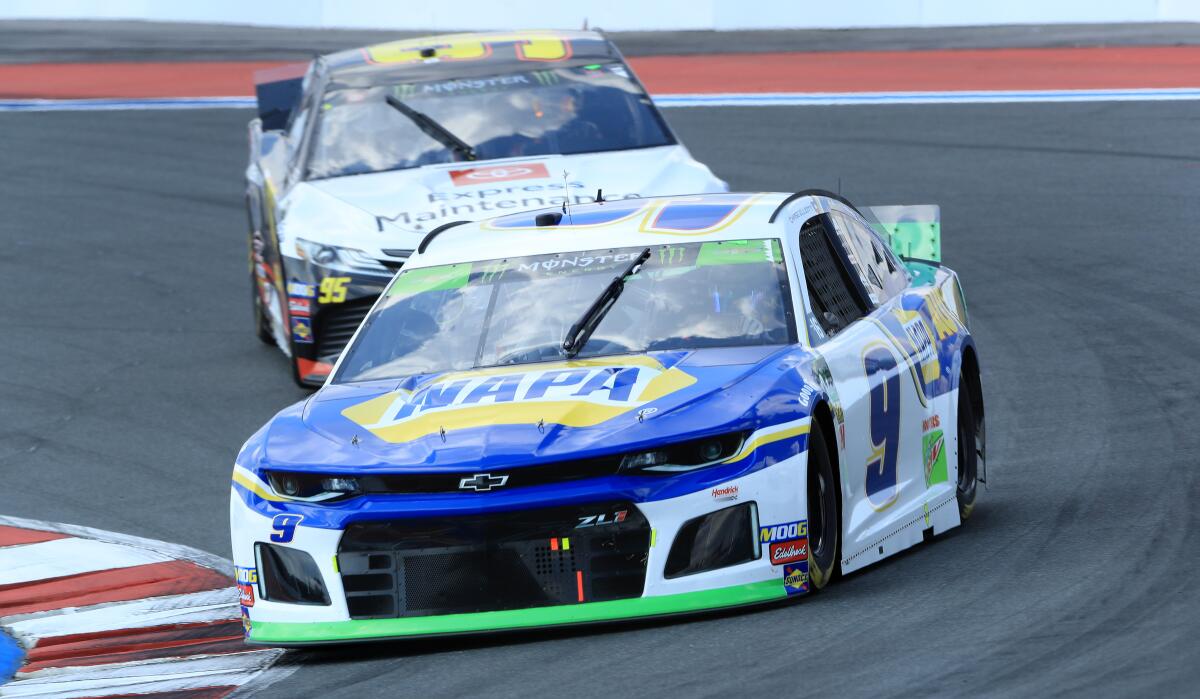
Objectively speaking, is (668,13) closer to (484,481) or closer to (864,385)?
(864,385)

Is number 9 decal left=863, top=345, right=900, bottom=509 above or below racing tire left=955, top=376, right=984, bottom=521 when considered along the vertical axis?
above

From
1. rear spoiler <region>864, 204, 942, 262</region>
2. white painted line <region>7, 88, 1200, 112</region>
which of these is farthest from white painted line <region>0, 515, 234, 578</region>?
white painted line <region>7, 88, 1200, 112</region>

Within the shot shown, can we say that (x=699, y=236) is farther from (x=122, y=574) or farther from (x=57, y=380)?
(x=57, y=380)

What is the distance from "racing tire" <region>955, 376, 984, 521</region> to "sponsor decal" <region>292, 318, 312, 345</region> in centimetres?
377

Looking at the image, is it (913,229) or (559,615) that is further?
(913,229)

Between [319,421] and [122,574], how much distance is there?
1.85m

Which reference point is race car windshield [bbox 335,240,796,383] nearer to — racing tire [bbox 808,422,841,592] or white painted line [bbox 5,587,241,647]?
A: racing tire [bbox 808,422,841,592]

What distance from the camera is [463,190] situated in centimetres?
1054

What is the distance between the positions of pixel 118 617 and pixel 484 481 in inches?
82.1

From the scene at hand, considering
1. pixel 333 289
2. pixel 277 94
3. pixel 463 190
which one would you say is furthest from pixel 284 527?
pixel 277 94

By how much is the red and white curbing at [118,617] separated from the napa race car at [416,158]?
2.26m

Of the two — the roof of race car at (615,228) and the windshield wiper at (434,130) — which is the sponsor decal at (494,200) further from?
the roof of race car at (615,228)

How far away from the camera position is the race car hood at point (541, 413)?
232 inches

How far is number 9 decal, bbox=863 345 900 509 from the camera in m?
6.78
